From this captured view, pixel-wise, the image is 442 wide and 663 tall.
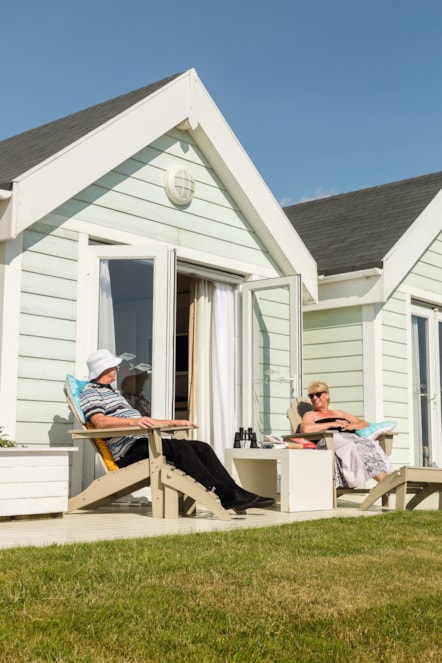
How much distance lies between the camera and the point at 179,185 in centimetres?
836

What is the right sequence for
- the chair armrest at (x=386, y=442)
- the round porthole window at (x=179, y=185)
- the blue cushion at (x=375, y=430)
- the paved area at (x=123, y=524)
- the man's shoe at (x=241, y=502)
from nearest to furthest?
the paved area at (x=123, y=524), the man's shoe at (x=241, y=502), the blue cushion at (x=375, y=430), the chair armrest at (x=386, y=442), the round porthole window at (x=179, y=185)

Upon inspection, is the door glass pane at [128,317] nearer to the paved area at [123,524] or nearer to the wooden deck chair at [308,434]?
the paved area at [123,524]

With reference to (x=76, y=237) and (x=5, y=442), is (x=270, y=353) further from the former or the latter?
(x=5, y=442)

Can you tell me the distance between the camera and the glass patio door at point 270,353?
8961mm

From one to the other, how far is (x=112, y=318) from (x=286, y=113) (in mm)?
13374

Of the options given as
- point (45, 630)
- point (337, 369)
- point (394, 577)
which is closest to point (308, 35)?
point (337, 369)

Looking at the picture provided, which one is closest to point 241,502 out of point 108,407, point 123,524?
point 123,524

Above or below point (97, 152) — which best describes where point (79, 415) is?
below

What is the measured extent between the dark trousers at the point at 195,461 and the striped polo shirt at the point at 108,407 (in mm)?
62

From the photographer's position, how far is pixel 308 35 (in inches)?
623

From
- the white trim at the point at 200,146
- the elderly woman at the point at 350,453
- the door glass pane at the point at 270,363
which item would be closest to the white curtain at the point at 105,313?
the white trim at the point at 200,146

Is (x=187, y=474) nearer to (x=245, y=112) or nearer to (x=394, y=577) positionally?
(x=394, y=577)

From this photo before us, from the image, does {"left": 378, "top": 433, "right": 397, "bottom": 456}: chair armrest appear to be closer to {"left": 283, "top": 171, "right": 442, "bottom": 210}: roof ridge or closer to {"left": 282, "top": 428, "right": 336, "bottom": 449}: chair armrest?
{"left": 282, "top": 428, "right": 336, "bottom": 449}: chair armrest

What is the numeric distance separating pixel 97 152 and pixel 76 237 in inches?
28.9
